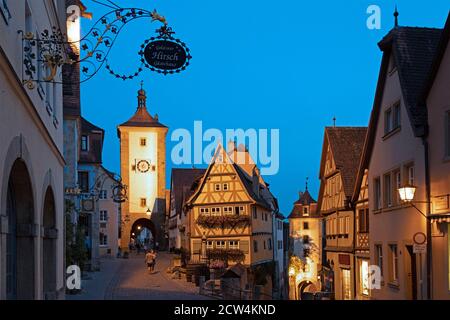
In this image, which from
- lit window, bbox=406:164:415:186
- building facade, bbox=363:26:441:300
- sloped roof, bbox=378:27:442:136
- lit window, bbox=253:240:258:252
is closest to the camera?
building facade, bbox=363:26:441:300

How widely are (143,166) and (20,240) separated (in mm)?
61871

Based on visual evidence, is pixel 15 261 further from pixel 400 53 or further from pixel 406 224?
pixel 400 53

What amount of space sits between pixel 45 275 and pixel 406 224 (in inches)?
421

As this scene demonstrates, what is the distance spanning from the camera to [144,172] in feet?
239

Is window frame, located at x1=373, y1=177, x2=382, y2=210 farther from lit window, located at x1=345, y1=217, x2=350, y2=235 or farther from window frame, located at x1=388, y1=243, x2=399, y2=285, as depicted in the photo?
lit window, located at x1=345, y1=217, x2=350, y2=235

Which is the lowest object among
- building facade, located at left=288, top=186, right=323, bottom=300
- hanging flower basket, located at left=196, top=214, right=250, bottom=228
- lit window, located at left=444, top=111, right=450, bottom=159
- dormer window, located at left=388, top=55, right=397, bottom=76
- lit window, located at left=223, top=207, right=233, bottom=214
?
building facade, located at left=288, top=186, right=323, bottom=300

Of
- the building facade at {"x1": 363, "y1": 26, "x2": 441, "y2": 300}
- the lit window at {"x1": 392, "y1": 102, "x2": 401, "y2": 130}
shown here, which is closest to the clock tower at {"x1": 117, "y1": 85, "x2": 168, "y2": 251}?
the building facade at {"x1": 363, "y1": 26, "x2": 441, "y2": 300}

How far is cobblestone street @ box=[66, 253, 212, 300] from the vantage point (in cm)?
2364

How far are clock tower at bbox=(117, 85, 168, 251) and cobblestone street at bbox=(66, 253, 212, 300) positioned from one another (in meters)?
34.7

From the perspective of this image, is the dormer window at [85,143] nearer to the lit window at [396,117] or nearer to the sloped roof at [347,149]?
the sloped roof at [347,149]

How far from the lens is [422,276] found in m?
18.6

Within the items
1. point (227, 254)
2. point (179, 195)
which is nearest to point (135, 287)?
point (227, 254)

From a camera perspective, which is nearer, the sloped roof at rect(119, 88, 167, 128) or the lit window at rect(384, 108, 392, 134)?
the lit window at rect(384, 108, 392, 134)
